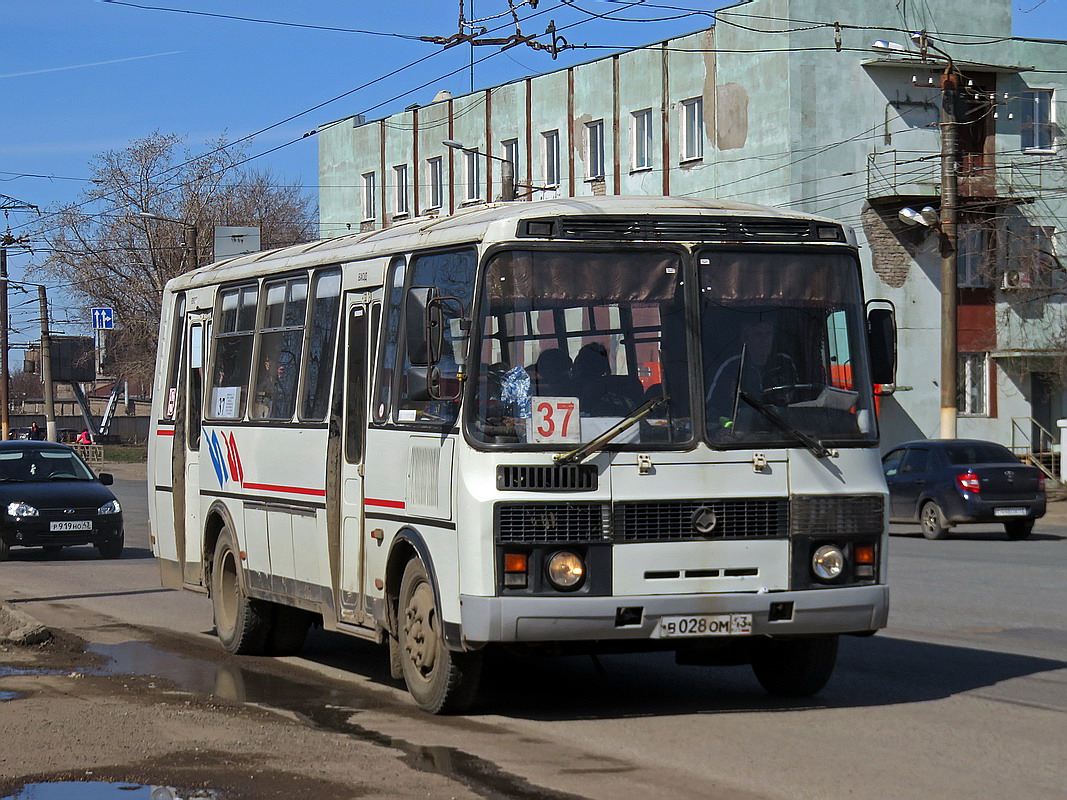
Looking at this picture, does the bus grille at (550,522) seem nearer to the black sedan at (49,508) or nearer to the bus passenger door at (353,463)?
the bus passenger door at (353,463)

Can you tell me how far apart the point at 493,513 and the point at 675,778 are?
5.73 feet

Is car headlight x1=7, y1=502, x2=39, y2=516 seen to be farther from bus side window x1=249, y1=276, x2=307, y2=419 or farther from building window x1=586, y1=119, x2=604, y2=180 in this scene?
building window x1=586, y1=119, x2=604, y2=180

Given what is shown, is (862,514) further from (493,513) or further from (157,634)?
(157,634)

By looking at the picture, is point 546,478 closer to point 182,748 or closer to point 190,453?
point 182,748

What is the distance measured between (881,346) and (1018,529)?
1768 cm

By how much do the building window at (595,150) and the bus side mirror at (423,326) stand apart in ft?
121

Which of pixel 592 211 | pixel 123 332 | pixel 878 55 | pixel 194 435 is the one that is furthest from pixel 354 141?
pixel 592 211

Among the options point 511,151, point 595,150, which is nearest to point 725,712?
point 595,150

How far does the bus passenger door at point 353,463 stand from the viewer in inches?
390

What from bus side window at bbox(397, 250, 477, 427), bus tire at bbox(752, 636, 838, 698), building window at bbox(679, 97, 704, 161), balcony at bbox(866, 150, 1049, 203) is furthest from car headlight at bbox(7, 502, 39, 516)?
balcony at bbox(866, 150, 1049, 203)

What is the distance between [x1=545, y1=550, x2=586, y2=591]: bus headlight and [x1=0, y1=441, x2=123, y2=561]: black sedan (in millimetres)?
14563

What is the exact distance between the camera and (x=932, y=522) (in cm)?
2597

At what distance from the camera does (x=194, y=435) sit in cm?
1298

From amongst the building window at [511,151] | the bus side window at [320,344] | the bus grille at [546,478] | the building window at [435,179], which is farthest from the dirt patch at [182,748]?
the building window at [435,179]
